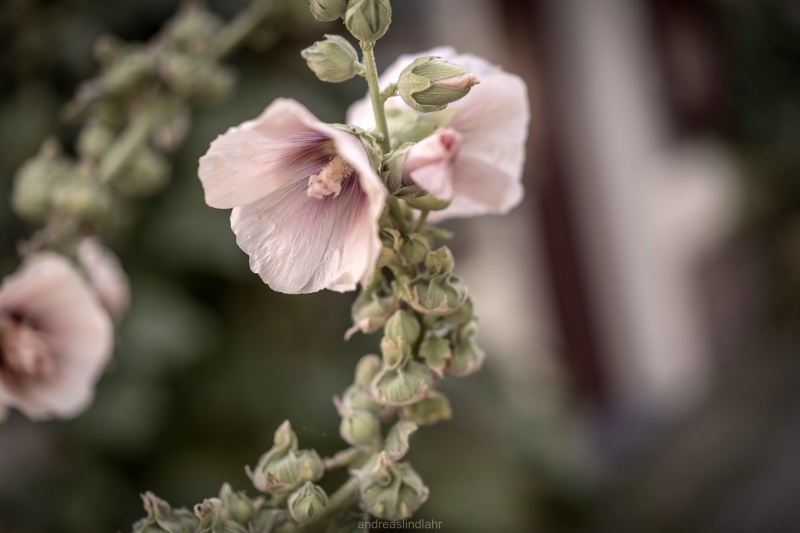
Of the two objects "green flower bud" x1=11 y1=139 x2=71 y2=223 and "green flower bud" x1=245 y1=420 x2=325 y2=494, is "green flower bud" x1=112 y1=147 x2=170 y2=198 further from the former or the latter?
"green flower bud" x1=245 y1=420 x2=325 y2=494

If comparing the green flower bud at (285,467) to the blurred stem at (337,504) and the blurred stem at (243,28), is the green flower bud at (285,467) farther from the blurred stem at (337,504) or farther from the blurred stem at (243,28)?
the blurred stem at (243,28)

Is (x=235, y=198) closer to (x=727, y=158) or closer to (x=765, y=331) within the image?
(x=765, y=331)

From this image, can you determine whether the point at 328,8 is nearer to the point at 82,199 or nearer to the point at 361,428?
the point at 361,428

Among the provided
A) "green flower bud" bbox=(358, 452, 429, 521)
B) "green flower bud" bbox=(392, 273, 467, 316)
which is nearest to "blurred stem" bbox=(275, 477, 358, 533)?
"green flower bud" bbox=(358, 452, 429, 521)

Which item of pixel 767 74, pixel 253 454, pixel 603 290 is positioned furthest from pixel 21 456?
pixel 767 74

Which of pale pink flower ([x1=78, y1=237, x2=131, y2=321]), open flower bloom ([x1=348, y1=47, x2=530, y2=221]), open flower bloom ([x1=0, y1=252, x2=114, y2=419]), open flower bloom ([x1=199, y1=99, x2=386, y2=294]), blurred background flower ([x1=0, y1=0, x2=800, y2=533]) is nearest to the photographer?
open flower bloom ([x1=199, y1=99, x2=386, y2=294])

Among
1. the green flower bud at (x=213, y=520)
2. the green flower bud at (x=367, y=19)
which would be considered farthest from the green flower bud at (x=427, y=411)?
the green flower bud at (x=367, y=19)
